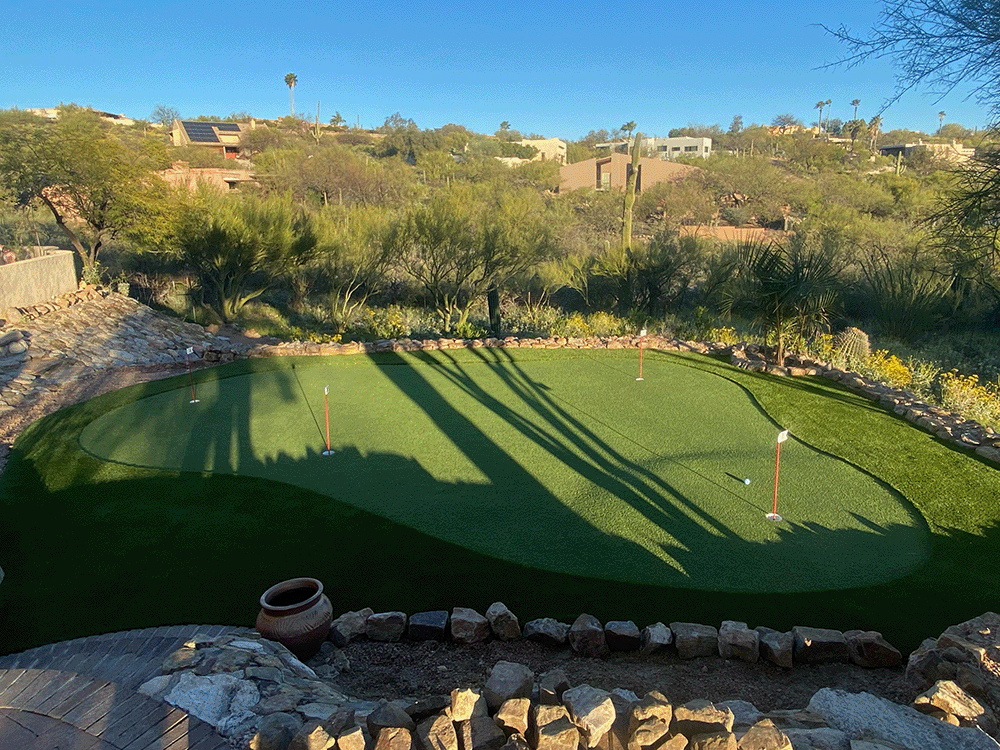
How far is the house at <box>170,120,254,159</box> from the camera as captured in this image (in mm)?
47750

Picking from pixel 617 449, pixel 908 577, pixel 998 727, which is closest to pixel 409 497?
pixel 617 449

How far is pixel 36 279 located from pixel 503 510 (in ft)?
42.6

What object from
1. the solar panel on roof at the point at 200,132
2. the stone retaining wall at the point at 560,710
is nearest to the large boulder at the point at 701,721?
the stone retaining wall at the point at 560,710

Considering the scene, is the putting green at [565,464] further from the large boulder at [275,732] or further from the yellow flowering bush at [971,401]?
the yellow flowering bush at [971,401]

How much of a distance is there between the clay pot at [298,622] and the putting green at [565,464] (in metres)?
1.56

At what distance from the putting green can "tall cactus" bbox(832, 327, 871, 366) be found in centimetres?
309

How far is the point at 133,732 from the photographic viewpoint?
10.3 feet

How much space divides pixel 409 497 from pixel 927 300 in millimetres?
15185

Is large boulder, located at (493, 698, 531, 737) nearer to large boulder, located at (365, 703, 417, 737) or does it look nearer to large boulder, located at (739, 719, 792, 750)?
Result: large boulder, located at (365, 703, 417, 737)

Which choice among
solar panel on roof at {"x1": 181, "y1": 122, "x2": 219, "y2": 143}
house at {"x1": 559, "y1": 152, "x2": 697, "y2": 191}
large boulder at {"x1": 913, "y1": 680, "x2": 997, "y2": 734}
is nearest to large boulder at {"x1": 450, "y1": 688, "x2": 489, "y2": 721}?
large boulder at {"x1": 913, "y1": 680, "x2": 997, "y2": 734}

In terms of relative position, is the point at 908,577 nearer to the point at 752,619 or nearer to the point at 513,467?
the point at 752,619

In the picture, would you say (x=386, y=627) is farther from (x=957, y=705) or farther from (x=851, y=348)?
(x=851, y=348)

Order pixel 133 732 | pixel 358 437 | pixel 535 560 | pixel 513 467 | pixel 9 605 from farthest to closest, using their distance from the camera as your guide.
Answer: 1. pixel 358 437
2. pixel 513 467
3. pixel 535 560
4. pixel 9 605
5. pixel 133 732

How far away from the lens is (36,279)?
14.0m
